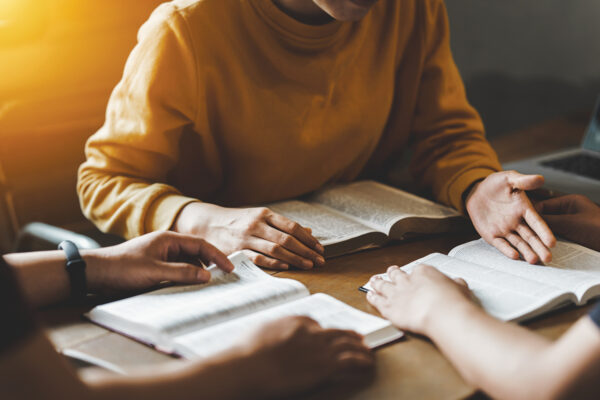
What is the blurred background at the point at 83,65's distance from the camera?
2.12m

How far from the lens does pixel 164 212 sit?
115 cm

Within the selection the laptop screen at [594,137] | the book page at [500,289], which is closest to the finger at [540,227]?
the book page at [500,289]

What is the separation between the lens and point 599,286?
36.4 inches

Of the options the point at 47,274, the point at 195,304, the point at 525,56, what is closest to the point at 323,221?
the point at 195,304

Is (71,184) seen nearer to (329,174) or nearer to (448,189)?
(329,174)

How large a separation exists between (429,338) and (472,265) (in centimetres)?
24

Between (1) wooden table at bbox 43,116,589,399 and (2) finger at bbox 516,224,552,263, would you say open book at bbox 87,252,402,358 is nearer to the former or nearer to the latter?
(1) wooden table at bbox 43,116,589,399

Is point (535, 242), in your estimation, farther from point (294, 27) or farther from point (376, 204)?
point (294, 27)

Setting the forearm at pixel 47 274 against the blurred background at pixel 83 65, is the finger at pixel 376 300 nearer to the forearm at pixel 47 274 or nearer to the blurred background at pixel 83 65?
the forearm at pixel 47 274

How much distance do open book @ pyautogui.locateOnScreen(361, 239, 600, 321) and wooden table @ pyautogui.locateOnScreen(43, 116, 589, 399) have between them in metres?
0.03

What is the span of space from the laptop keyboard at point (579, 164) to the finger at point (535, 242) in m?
0.63

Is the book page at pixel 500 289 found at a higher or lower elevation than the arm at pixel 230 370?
lower

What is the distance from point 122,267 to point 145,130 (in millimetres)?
375

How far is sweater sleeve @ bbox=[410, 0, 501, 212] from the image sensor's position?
1.46 meters
